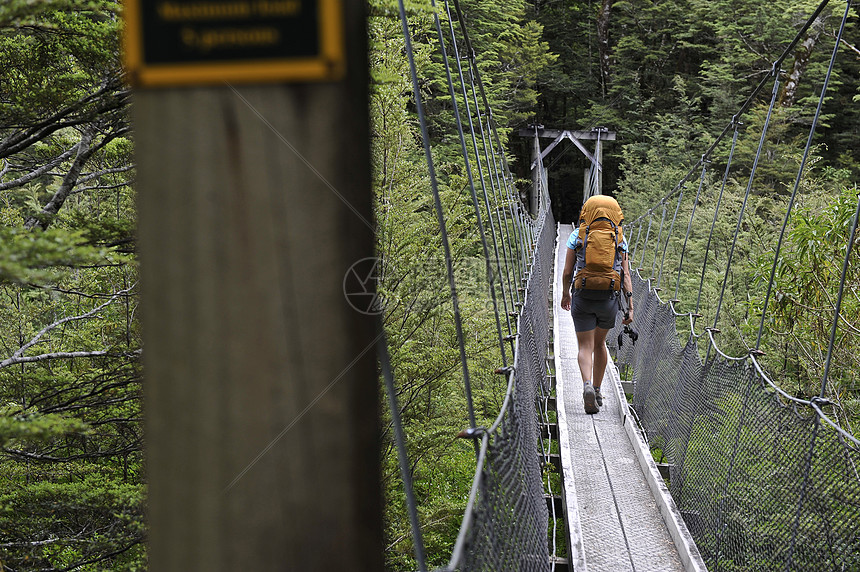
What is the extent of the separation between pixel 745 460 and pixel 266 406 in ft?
8.99

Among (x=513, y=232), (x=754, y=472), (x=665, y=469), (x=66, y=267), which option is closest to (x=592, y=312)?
(x=754, y=472)

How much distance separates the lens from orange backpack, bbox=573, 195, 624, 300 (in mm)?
3629

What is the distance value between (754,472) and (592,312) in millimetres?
1263

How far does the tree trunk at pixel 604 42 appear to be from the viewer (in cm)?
2273

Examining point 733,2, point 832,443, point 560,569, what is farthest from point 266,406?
point 733,2

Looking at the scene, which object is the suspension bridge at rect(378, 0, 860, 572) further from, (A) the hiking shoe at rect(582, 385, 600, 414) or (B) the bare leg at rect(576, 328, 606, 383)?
(B) the bare leg at rect(576, 328, 606, 383)

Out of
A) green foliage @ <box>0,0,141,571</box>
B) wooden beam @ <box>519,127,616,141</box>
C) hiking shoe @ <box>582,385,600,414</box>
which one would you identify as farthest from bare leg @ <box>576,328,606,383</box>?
wooden beam @ <box>519,127,616,141</box>

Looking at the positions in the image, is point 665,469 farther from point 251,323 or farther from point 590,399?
point 251,323

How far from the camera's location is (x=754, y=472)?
9.07ft

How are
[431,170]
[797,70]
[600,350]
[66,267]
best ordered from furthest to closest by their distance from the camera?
[797,70] < [600,350] < [66,267] < [431,170]

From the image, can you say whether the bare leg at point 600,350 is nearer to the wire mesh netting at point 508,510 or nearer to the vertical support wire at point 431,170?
the wire mesh netting at point 508,510

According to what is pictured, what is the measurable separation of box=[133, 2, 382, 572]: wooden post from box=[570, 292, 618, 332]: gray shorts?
3370mm

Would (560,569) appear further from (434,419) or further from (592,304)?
(434,419)

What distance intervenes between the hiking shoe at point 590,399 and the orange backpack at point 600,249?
2.12 feet
